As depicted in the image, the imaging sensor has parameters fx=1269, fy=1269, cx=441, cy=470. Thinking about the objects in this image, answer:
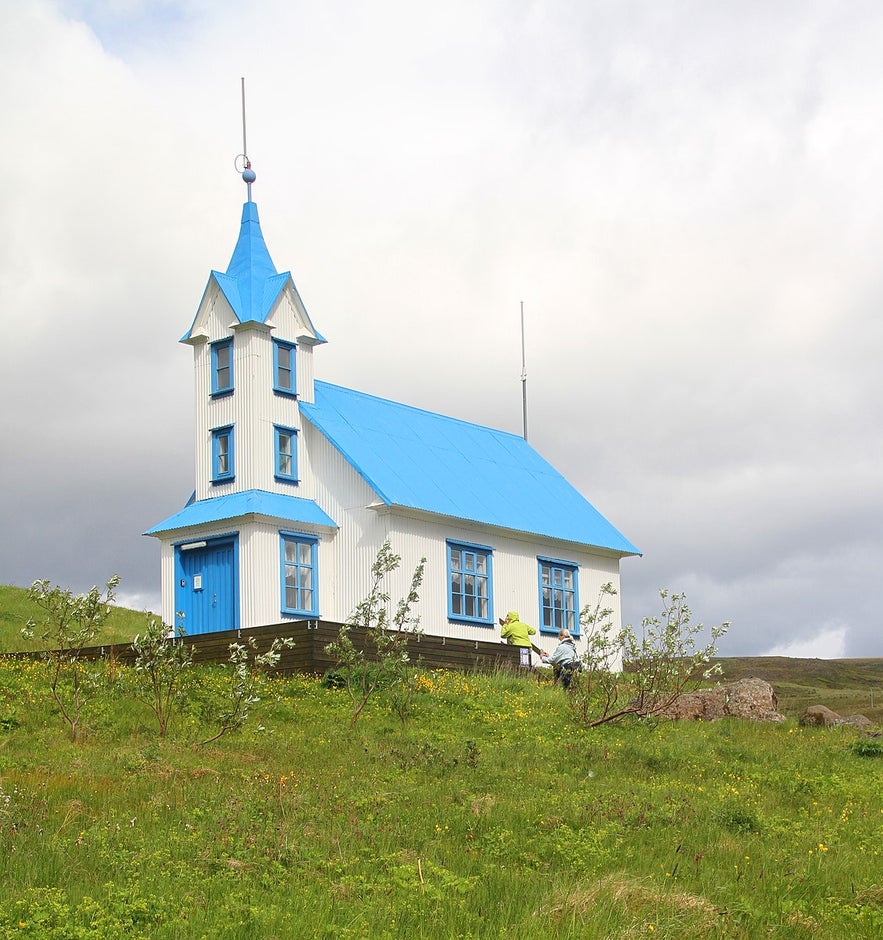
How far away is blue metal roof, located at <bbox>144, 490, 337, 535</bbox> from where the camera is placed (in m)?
29.1

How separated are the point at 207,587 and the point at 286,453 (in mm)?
3805

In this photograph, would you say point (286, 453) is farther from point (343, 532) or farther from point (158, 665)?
point (158, 665)

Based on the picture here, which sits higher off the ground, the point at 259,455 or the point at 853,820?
the point at 259,455

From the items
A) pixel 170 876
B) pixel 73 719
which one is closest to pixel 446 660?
pixel 73 719

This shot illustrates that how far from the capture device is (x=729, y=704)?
24734 millimetres

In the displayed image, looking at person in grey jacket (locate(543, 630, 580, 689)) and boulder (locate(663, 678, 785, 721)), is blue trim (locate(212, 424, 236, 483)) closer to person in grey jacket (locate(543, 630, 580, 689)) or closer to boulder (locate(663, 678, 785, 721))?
person in grey jacket (locate(543, 630, 580, 689))

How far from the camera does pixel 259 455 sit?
99.9 feet

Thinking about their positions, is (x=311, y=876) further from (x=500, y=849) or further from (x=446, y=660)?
(x=446, y=660)

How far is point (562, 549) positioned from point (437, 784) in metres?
20.6

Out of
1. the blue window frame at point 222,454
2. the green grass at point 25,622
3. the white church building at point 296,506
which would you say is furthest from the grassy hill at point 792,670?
the blue window frame at point 222,454

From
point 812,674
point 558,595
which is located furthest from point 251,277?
point 812,674

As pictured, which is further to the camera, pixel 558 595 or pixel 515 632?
pixel 558 595

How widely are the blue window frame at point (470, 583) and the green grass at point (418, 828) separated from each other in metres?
10.3

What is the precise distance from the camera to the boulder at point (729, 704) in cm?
2433
